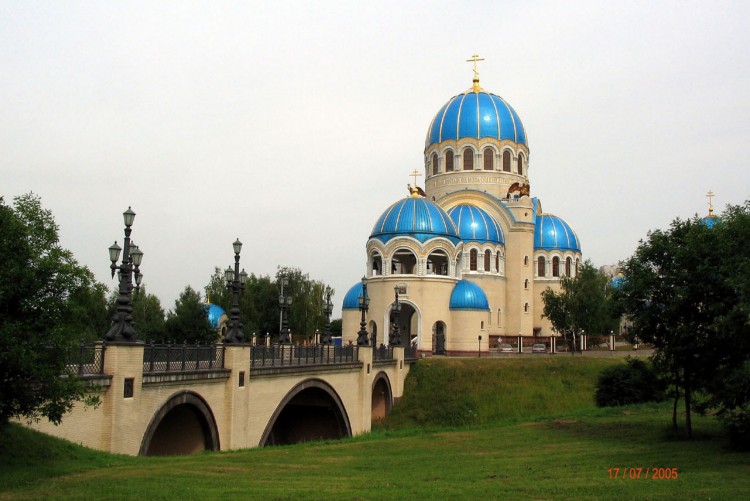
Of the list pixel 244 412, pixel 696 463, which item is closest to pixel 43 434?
pixel 244 412

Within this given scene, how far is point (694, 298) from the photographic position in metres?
18.9

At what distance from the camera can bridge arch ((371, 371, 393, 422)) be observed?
121ft

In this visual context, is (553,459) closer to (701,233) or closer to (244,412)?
(701,233)

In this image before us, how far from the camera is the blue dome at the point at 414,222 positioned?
152 feet

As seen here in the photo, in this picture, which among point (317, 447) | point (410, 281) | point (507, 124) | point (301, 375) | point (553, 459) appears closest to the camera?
point (553, 459)

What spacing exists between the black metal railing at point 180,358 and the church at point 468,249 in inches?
849

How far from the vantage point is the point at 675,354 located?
19.4 m

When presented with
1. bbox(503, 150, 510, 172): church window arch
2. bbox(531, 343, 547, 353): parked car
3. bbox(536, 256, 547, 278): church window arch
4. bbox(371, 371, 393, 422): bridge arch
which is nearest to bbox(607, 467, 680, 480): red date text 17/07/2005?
bbox(371, 371, 393, 422): bridge arch

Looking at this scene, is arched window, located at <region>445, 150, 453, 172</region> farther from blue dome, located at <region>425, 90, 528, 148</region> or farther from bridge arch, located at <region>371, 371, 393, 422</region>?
bridge arch, located at <region>371, 371, 393, 422</region>

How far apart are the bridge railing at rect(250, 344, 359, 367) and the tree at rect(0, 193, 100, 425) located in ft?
35.2

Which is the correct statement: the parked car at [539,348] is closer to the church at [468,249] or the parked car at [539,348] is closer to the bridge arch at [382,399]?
the church at [468,249]

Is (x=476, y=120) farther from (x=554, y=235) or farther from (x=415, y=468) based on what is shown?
(x=415, y=468)

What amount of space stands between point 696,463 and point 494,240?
117 ft

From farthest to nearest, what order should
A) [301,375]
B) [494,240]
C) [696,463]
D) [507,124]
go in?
[507,124]
[494,240]
[301,375]
[696,463]
